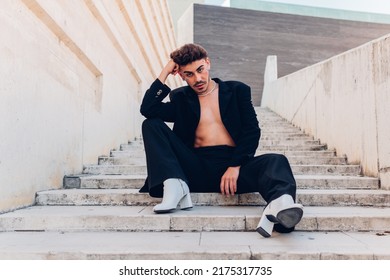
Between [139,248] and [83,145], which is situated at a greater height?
[83,145]

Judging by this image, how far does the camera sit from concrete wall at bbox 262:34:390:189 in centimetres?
354

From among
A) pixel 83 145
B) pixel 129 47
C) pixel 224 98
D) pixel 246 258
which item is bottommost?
pixel 246 258

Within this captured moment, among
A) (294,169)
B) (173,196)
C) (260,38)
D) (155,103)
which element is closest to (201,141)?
(155,103)

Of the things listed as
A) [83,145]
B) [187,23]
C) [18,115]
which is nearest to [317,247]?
[18,115]

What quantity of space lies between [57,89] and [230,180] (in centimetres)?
192

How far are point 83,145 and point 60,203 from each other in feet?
3.71

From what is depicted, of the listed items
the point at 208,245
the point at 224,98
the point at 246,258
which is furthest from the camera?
the point at 224,98

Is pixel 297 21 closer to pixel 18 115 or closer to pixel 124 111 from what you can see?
pixel 124 111

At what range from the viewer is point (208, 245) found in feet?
6.49

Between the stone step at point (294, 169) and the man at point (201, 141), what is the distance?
43.1 inches

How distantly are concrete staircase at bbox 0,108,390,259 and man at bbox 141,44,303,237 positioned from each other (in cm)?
17

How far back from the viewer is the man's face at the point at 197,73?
2.72 metres

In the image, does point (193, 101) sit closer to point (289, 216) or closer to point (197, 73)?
point (197, 73)

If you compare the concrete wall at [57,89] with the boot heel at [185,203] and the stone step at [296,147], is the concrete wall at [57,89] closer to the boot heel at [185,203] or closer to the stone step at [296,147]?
the boot heel at [185,203]
